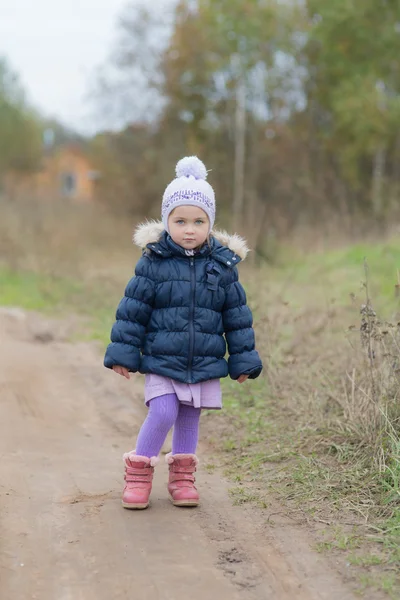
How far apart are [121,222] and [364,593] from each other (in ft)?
60.6

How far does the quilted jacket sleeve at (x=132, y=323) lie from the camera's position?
13.2ft

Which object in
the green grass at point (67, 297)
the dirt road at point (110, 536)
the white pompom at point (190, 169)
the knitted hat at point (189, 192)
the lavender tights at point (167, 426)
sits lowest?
the dirt road at point (110, 536)

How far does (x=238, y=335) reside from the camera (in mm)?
4215

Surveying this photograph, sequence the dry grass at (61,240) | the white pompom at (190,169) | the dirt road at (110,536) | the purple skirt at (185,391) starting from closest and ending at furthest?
the dirt road at (110,536), the purple skirt at (185,391), the white pompom at (190,169), the dry grass at (61,240)

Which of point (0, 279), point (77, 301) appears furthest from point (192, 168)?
point (0, 279)

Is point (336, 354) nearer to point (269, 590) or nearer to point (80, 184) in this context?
point (269, 590)

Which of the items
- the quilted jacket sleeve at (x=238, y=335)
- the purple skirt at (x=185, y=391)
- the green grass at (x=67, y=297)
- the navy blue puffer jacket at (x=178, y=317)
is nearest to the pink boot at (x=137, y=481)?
the purple skirt at (x=185, y=391)

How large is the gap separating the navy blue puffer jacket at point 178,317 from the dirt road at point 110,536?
0.73 m

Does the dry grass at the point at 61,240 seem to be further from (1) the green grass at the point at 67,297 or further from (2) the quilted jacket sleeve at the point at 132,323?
(2) the quilted jacket sleeve at the point at 132,323

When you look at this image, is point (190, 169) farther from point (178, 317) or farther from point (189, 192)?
point (178, 317)

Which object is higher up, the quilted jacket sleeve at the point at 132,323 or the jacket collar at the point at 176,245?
the jacket collar at the point at 176,245

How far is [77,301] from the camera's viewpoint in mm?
11586

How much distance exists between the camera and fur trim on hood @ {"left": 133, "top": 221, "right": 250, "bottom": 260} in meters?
4.18

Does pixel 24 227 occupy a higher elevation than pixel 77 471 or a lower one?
higher
